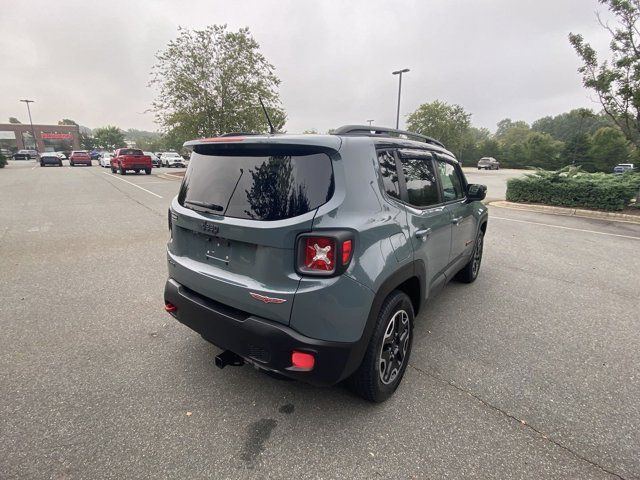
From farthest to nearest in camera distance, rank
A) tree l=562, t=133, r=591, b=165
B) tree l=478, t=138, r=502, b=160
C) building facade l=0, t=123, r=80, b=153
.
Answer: building facade l=0, t=123, r=80, b=153
tree l=478, t=138, r=502, b=160
tree l=562, t=133, r=591, b=165

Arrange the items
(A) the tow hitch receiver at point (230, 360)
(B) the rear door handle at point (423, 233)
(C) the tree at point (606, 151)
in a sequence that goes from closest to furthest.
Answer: (A) the tow hitch receiver at point (230, 360)
(B) the rear door handle at point (423, 233)
(C) the tree at point (606, 151)

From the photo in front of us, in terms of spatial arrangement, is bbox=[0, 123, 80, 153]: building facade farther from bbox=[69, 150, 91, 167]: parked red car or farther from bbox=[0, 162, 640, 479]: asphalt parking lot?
bbox=[0, 162, 640, 479]: asphalt parking lot

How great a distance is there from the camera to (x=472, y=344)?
3.09m

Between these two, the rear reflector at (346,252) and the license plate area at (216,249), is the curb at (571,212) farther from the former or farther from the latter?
the license plate area at (216,249)

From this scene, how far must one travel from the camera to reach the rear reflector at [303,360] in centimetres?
189

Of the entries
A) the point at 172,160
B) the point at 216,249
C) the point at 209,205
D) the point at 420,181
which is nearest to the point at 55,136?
the point at 172,160

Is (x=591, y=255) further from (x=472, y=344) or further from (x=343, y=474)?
(x=343, y=474)

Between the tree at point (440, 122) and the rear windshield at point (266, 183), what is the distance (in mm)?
40433

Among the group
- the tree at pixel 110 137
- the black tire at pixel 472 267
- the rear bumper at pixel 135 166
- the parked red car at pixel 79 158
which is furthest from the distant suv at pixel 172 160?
the tree at pixel 110 137

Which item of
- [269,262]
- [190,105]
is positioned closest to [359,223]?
[269,262]

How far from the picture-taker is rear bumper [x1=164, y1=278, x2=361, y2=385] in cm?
188

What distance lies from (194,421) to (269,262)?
116cm

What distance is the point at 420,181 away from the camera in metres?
2.79

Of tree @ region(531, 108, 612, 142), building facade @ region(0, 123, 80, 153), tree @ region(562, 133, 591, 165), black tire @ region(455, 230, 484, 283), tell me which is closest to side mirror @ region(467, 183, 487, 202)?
black tire @ region(455, 230, 484, 283)
